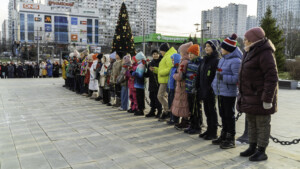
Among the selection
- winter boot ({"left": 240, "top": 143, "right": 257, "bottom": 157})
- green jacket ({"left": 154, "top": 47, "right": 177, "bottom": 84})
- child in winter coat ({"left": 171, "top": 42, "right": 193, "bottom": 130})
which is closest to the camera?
winter boot ({"left": 240, "top": 143, "right": 257, "bottom": 157})

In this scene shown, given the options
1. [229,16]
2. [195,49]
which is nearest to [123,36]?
[195,49]

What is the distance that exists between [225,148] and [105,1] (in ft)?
443

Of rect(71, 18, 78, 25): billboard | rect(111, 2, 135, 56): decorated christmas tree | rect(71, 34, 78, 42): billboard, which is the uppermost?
rect(71, 18, 78, 25): billboard

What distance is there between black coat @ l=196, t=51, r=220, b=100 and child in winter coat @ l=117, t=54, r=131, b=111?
335cm

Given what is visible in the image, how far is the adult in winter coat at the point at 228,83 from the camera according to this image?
15.0ft

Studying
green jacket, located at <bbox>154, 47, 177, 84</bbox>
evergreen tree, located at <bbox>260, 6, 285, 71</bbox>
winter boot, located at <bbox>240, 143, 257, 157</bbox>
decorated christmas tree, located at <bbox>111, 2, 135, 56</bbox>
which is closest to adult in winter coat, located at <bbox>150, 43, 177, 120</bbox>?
green jacket, located at <bbox>154, 47, 177, 84</bbox>

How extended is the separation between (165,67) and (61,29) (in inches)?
3703

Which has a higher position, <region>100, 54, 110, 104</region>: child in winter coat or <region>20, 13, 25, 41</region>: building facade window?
<region>20, 13, 25, 41</region>: building facade window

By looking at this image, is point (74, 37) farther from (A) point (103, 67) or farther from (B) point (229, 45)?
(B) point (229, 45)

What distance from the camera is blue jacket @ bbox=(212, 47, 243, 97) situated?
4.55 metres

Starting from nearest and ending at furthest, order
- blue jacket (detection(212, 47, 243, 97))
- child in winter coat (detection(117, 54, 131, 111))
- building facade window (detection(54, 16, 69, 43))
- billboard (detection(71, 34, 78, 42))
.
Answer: blue jacket (detection(212, 47, 243, 97))
child in winter coat (detection(117, 54, 131, 111))
building facade window (detection(54, 16, 69, 43))
billboard (detection(71, 34, 78, 42))

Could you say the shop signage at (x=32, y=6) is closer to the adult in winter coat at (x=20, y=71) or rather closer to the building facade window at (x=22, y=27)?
the building facade window at (x=22, y=27)

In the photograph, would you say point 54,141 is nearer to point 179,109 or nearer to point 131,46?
point 179,109

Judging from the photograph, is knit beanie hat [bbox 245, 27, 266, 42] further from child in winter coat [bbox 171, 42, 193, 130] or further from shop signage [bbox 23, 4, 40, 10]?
shop signage [bbox 23, 4, 40, 10]
